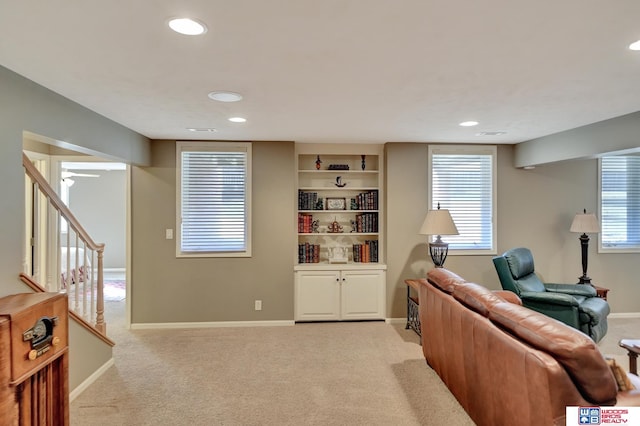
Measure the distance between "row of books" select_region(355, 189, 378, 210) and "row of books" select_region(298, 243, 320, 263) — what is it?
0.82 m

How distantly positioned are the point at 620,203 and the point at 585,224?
1.03 meters

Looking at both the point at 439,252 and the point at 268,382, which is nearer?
the point at 268,382

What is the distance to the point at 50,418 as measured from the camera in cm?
181

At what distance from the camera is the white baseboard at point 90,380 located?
2.64 m

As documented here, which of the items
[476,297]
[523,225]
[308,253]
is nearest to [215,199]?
[308,253]

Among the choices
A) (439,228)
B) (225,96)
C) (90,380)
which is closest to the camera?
(225,96)

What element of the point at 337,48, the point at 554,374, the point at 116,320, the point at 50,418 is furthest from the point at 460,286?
the point at 116,320

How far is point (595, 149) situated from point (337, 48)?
3.10m

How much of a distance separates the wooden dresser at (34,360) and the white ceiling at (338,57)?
1362 mm

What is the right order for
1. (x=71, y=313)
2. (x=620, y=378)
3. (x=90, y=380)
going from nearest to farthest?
(x=620, y=378) → (x=71, y=313) → (x=90, y=380)

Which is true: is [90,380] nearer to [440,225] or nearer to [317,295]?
[317,295]

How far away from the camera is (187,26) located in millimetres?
1543

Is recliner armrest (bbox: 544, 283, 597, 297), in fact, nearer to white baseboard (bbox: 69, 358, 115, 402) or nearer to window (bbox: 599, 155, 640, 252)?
window (bbox: 599, 155, 640, 252)

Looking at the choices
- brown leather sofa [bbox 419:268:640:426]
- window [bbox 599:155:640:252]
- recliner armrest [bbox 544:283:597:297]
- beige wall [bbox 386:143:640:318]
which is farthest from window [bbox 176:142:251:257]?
window [bbox 599:155:640:252]
